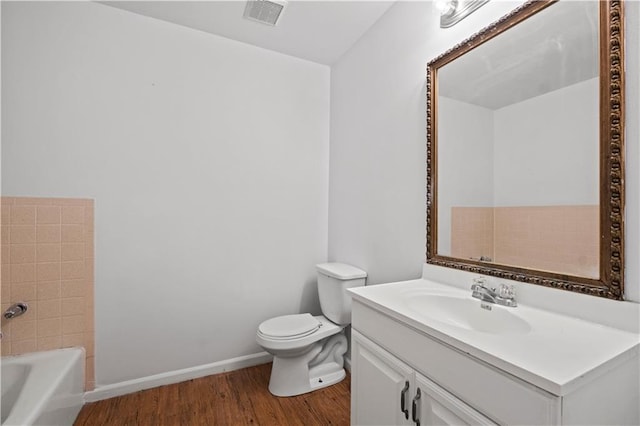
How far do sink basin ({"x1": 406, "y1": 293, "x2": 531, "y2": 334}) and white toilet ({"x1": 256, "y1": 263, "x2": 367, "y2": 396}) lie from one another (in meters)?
0.73

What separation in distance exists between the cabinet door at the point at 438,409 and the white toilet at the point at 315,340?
0.97 m

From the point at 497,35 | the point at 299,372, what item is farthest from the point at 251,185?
the point at 497,35

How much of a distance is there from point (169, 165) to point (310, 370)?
1702mm

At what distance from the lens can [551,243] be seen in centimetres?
103

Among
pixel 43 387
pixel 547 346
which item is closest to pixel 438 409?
pixel 547 346

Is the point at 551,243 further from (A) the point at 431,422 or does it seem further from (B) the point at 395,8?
(B) the point at 395,8

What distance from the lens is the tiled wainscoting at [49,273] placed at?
1.64 m

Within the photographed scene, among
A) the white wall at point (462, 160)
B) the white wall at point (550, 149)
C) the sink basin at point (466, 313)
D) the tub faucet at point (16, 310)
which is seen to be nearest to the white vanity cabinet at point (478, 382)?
the sink basin at point (466, 313)

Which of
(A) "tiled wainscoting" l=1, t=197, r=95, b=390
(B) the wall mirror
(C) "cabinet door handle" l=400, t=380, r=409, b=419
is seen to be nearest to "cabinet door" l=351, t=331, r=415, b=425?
(C) "cabinet door handle" l=400, t=380, r=409, b=419

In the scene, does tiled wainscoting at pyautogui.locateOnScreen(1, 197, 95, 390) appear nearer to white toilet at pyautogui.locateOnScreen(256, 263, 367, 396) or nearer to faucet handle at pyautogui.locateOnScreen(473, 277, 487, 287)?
white toilet at pyautogui.locateOnScreen(256, 263, 367, 396)

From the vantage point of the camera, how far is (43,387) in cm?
140

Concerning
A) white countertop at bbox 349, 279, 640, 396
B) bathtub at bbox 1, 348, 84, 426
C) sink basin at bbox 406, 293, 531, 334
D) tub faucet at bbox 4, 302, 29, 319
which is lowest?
bathtub at bbox 1, 348, 84, 426

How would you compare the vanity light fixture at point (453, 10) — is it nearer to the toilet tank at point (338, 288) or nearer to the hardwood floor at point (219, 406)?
the toilet tank at point (338, 288)

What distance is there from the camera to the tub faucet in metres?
1.58
